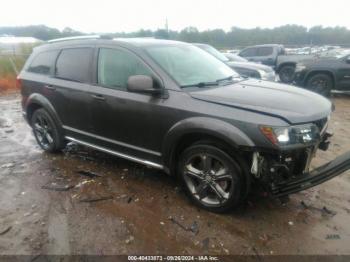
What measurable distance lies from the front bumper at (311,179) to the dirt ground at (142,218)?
Answer: 1.44ft

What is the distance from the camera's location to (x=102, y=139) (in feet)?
14.1

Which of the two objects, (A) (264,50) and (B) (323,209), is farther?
(A) (264,50)

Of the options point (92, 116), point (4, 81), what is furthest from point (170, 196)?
point (4, 81)

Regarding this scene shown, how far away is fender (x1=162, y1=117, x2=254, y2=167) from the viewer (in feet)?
9.82

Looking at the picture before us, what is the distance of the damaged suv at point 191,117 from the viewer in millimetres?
3006

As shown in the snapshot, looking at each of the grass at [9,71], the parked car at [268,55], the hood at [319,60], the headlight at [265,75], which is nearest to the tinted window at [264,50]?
the parked car at [268,55]

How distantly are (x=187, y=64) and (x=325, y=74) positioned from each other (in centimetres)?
795

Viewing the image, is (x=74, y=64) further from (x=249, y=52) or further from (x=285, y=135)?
(x=249, y=52)

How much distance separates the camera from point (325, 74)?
10320 millimetres

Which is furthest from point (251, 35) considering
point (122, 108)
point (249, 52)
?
point (122, 108)

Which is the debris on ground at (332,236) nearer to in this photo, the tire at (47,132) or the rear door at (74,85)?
the rear door at (74,85)

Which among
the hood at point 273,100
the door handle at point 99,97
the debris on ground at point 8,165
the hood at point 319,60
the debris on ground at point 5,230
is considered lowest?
the debris on ground at point 8,165

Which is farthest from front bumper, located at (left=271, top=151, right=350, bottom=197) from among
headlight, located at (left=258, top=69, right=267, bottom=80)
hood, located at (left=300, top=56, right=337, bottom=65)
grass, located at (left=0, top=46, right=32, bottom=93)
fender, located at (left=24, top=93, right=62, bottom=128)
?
grass, located at (left=0, top=46, right=32, bottom=93)

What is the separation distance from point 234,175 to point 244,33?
4952cm
